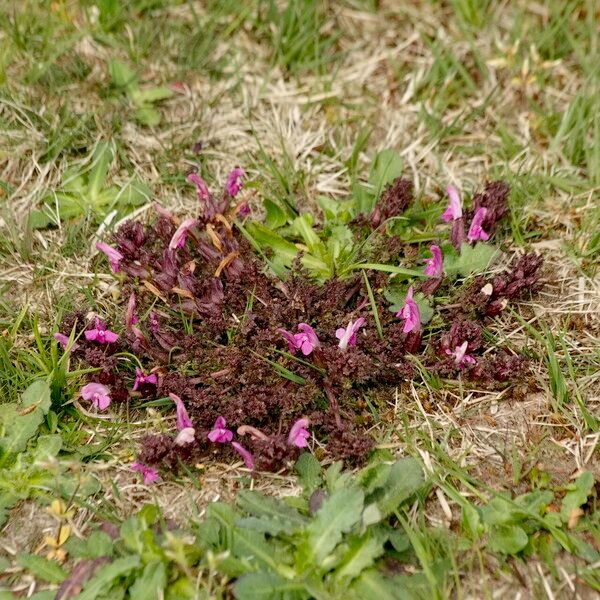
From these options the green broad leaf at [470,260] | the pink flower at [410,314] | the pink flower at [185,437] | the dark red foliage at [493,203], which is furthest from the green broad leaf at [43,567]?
the dark red foliage at [493,203]

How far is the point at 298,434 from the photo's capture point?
10.6 ft

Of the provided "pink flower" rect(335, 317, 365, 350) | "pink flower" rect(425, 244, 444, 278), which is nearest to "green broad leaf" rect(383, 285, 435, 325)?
Result: "pink flower" rect(425, 244, 444, 278)

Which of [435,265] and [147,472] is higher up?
[435,265]

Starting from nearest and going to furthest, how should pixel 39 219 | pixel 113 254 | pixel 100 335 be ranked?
pixel 100 335 → pixel 113 254 → pixel 39 219

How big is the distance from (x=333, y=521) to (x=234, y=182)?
1904 mm

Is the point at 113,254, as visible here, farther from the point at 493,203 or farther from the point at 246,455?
the point at 493,203

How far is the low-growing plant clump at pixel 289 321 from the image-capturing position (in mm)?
3340

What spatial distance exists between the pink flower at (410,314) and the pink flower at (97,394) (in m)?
1.36

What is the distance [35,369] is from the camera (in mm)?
3557

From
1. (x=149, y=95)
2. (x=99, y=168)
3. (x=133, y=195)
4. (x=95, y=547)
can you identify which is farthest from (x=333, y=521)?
(x=149, y=95)

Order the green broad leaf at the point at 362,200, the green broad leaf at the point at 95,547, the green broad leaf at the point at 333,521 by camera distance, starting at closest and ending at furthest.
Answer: the green broad leaf at the point at 333,521
the green broad leaf at the point at 95,547
the green broad leaf at the point at 362,200

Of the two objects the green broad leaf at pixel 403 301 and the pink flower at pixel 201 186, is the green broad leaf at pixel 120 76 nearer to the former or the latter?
the pink flower at pixel 201 186

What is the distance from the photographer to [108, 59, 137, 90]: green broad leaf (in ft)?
15.1

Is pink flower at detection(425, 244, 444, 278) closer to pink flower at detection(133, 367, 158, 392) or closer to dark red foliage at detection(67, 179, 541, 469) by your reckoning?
dark red foliage at detection(67, 179, 541, 469)
